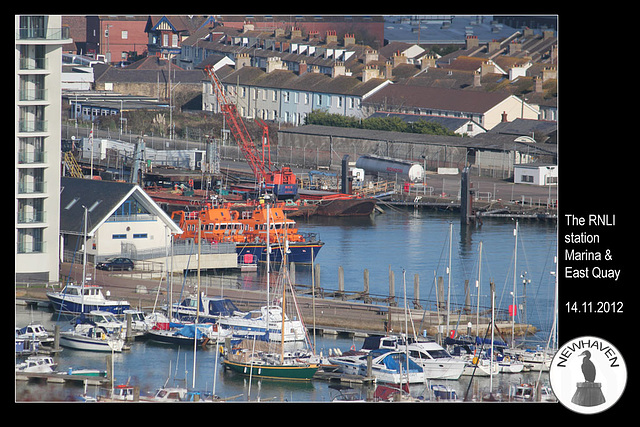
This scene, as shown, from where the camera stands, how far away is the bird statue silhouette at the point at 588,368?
53.5 ft

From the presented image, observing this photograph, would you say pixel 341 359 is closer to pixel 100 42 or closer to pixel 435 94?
pixel 435 94

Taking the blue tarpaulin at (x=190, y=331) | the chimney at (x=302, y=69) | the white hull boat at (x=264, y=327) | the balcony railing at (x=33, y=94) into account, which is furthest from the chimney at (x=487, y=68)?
the blue tarpaulin at (x=190, y=331)

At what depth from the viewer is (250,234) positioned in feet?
124

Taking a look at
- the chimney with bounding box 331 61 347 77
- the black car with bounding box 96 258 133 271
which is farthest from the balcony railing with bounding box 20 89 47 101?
the chimney with bounding box 331 61 347 77

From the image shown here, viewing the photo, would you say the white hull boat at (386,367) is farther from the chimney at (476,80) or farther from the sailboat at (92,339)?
the chimney at (476,80)

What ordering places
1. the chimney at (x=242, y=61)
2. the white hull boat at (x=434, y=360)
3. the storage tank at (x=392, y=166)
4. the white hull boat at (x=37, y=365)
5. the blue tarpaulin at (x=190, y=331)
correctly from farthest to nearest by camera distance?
the chimney at (x=242, y=61)
the storage tank at (x=392, y=166)
the blue tarpaulin at (x=190, y=331)
the white hull boat at (x=434, y=360)
the white hull boat at (x=37, y=365)

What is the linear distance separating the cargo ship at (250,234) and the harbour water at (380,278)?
0.64 metres

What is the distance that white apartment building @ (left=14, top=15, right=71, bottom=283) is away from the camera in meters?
26.7

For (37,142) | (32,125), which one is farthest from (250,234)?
(32,125)

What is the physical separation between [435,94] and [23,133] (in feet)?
134

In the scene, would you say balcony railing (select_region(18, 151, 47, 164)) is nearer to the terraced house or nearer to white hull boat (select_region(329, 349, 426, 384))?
white hull boat (select_region(329, 349, 426, 384))

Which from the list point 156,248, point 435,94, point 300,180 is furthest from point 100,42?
point 156,248

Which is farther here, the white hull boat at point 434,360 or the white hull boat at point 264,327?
the white hull boat at point 264,327

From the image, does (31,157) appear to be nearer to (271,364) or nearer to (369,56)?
(271,364)
